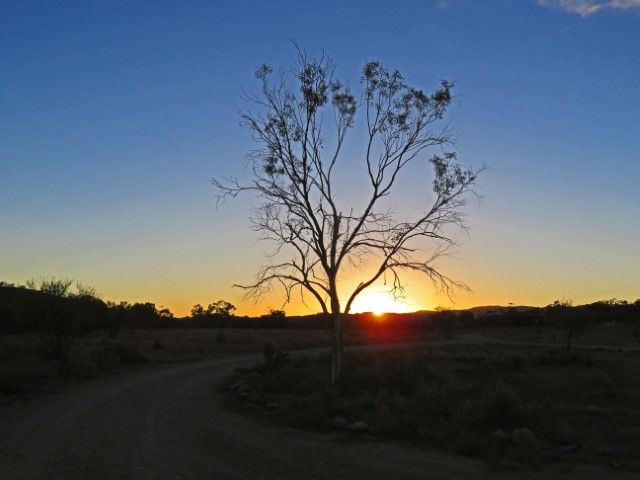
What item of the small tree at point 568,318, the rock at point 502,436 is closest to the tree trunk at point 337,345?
the rock at point 502,436

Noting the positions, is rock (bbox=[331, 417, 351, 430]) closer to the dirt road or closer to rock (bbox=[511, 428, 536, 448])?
the dirt road

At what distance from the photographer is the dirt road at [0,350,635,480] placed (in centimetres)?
1009

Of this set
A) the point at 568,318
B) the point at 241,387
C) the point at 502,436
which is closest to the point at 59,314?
the point at 241,387

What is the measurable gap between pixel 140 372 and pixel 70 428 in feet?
51.9

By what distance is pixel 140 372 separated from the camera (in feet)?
97.3

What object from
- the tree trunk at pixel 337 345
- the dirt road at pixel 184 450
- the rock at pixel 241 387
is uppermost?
the tree trunk at pixel 337 345

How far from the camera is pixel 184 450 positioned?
11.8 m

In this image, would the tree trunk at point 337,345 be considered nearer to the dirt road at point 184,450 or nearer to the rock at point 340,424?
the dirt road at point 184,450

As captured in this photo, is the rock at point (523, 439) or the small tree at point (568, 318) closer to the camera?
the rock at point (523, 439)

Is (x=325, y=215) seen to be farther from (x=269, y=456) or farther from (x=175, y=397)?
(x=269, y=456)

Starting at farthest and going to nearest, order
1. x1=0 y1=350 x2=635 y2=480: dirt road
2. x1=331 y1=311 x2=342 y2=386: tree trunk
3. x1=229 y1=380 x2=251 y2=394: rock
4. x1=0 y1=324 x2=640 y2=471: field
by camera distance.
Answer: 1. x1=229 y1=380 x2=251 y2=394: rock
2. x1=331 y1=311 x2=342 y2=386: tree trunk
3. x1=0 y1=324 x2=640 y2=471: field
4. x1=0 y1=350 x2=635 y2=480: dirt road

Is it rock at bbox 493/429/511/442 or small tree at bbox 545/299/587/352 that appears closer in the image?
rock at bbox 493/429/511/442

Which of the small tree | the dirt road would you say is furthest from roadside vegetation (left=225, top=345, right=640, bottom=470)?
the small tree

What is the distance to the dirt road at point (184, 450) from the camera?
10.1 metres
